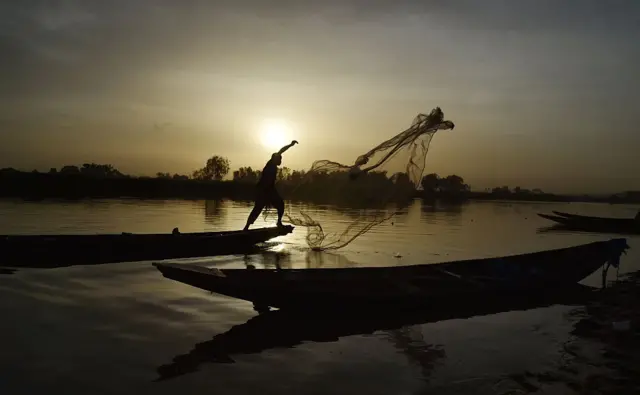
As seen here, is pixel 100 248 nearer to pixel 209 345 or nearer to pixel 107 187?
pixel 209 345

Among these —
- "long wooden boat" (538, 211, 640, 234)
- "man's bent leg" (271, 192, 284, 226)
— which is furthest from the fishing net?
"long wooden boat" (538, 211, 640, 234)

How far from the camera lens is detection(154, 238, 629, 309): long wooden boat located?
848 cm

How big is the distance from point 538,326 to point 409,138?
18.1 ft

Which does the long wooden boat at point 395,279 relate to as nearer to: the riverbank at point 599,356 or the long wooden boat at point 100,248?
the riverbank at point 599,356

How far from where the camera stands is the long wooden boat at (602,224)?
33188 millimetres

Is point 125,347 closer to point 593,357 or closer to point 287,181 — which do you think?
point 593,357

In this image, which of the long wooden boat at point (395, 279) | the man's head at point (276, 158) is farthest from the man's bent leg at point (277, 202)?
the long wooden boat at point (395, 279)

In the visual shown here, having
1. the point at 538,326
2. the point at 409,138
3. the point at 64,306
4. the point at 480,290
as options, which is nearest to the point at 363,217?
the point at 409,138

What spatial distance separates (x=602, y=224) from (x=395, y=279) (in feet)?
96.2

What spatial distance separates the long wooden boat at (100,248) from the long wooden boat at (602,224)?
92.4ft

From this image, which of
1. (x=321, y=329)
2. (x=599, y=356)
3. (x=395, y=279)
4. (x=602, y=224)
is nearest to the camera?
(x=599, y=356)

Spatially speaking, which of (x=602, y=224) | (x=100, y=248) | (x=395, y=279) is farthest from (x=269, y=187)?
(x=602, y=224)

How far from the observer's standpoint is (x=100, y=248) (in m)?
12.9

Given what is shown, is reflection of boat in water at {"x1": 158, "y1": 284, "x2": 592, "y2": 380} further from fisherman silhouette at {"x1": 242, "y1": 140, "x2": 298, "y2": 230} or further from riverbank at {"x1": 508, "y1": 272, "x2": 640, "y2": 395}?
fisherman silhouette at {"x1": 242, "y1": 140, "x2": 298, "y2": 230}
